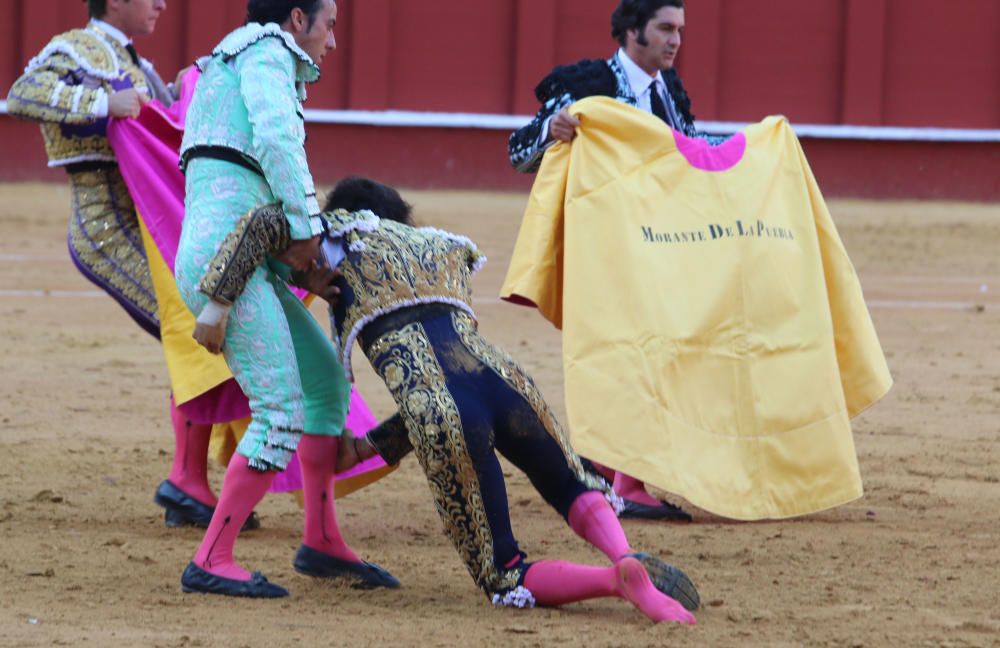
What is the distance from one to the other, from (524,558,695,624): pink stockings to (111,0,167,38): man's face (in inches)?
75.9

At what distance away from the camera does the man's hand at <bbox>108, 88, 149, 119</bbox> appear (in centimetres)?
420

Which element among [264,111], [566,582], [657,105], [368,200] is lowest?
[566,582]

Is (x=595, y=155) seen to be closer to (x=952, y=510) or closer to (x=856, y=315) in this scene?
(x=856, y=315)

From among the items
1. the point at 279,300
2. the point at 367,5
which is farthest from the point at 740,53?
the point at 279,300

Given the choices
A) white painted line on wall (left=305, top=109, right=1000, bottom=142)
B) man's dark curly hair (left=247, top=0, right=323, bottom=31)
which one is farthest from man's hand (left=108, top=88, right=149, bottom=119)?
white painted line on wall (left=305, top=109, right=1000, bottom=142)

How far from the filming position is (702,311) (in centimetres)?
393

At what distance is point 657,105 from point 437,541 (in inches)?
49.4

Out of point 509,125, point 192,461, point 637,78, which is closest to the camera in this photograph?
point 192,461

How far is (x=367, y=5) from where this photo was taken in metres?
12.6

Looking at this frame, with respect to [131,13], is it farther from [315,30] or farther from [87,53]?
[315,30]

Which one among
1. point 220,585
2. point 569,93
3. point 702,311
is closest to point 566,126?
point 569,93

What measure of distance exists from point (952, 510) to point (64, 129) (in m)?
2.50

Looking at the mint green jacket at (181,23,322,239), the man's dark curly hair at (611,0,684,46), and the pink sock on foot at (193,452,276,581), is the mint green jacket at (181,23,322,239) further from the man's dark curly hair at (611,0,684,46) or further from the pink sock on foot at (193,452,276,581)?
the man's dark curly hair at (611,0,684,46)

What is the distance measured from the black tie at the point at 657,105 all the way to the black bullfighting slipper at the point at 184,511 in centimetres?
146
